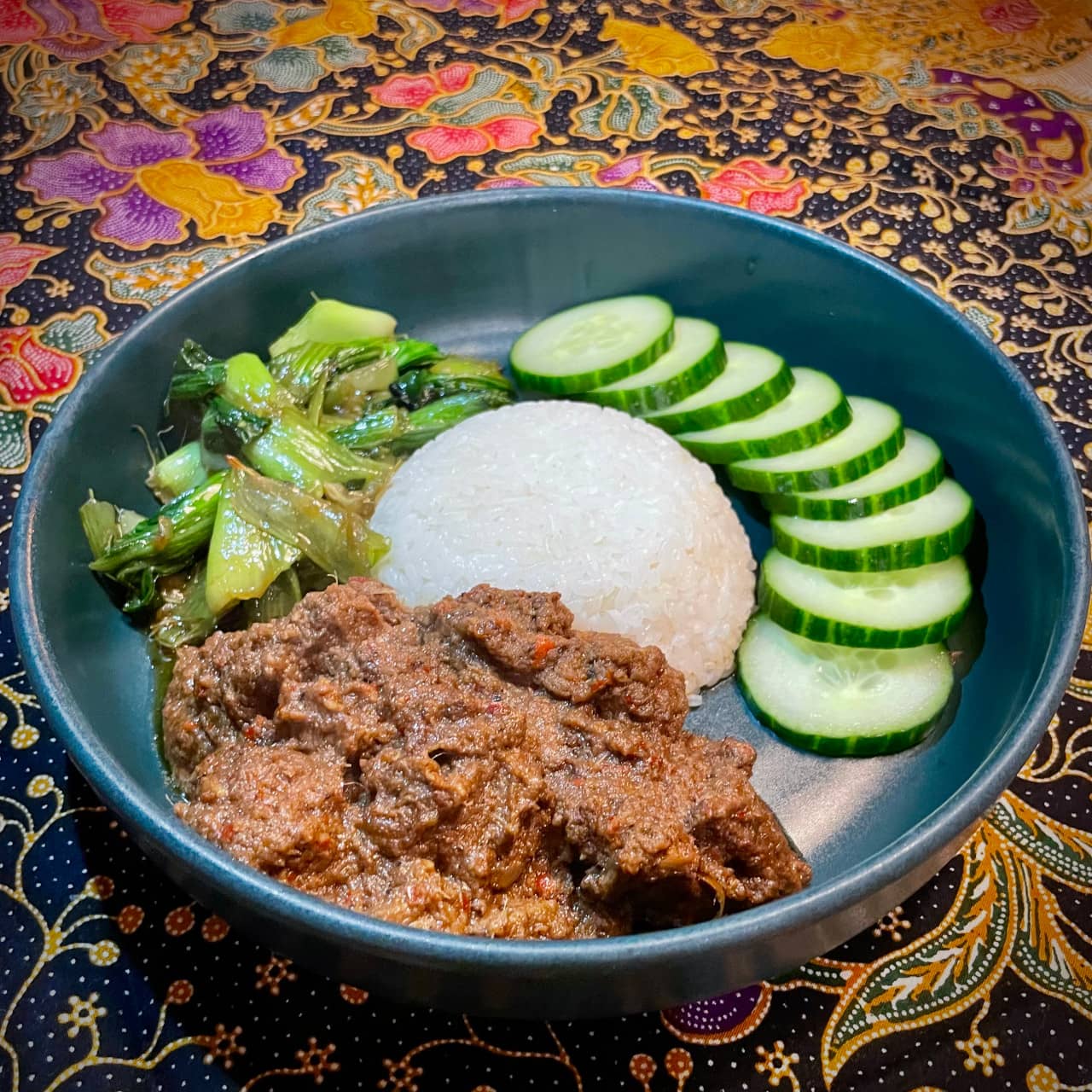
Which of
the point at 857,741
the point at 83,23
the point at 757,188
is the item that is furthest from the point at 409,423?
the point at 83,23

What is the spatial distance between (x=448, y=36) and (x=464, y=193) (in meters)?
2.20

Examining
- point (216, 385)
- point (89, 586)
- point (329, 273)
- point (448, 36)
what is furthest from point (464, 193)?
point (448, 36)

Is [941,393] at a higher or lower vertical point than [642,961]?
higher

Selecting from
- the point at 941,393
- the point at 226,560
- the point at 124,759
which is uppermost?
the point at 941,393

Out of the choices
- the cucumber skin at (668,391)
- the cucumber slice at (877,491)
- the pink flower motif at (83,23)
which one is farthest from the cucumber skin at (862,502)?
the pink flower motif at (83,23)

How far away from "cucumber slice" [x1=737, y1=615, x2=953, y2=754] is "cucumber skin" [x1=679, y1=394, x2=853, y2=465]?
635mm

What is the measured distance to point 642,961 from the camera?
71.1 inches

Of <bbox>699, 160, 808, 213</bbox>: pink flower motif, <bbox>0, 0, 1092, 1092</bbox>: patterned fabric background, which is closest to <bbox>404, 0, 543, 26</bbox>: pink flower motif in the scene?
<bbox>0, 0, 1092, 1092</bbox>: patterned fabric background

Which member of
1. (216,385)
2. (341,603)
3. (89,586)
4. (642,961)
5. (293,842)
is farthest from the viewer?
(216,385)

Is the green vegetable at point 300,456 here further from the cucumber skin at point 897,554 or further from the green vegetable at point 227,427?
the cucumber skin at point 897,554

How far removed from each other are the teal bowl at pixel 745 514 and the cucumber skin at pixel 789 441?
0.28 meters

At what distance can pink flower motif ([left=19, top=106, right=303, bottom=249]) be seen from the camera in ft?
14.0

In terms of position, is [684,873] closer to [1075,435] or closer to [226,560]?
[226,560]

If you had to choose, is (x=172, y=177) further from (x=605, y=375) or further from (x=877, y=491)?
(x=877, y=491)
